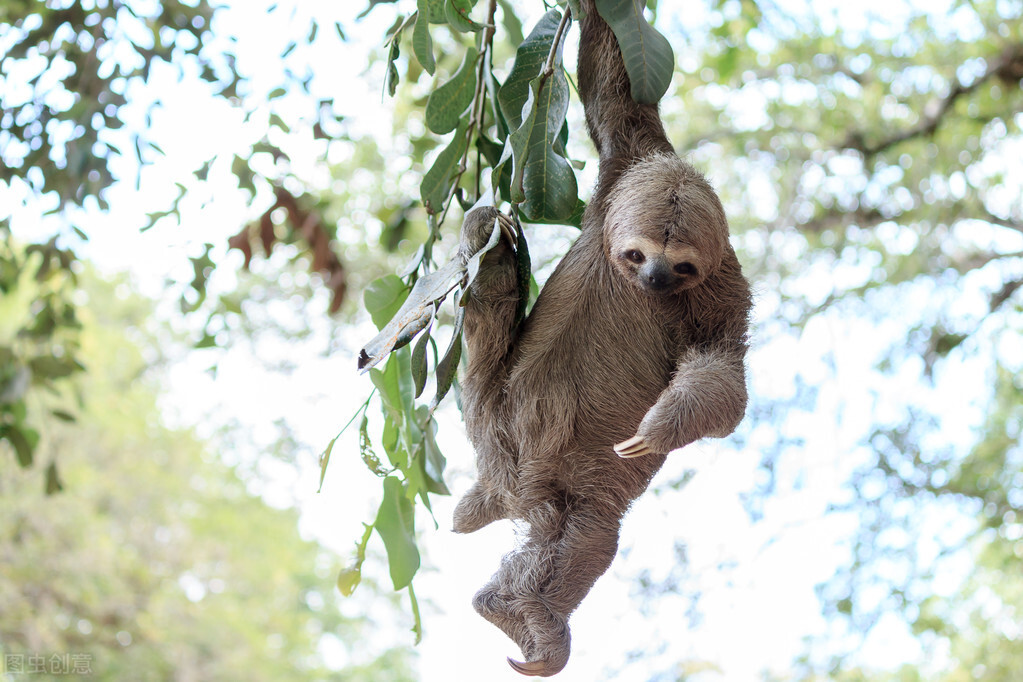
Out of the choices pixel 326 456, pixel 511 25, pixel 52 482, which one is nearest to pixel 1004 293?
pixel 511 25

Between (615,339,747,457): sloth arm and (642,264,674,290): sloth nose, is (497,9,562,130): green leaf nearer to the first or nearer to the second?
(642,264,674,290): sloth nose

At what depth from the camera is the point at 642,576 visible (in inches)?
220

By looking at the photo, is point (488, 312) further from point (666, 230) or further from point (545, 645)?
point (545, 645)

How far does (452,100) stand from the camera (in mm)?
1516

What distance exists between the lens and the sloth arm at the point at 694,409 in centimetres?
100

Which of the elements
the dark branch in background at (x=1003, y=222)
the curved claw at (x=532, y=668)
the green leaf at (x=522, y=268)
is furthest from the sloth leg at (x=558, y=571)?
the dark branch in background at (x=1003, y=222)

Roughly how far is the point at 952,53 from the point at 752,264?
1657 mm

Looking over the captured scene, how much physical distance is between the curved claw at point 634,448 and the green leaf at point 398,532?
1.73ft

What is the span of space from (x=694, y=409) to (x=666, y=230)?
9.9 inches

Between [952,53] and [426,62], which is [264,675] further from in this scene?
[426,62]

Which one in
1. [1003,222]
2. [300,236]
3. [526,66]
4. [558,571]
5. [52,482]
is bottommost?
[558,571]

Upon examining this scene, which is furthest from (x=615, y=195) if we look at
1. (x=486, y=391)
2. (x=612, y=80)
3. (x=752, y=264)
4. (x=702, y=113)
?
(x=702, y=113)

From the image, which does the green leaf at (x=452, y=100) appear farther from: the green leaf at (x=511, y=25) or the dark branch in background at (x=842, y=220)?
the dark branch in background at (x=842, y=220)

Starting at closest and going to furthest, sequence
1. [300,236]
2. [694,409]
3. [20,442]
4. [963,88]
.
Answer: [694,409] < [20,442] < [300,236] < [963,88]
